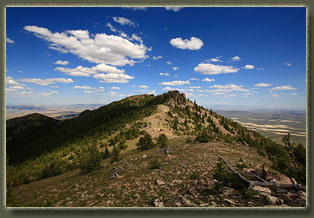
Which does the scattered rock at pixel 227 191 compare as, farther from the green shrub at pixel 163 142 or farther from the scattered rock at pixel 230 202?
the green shrub at pixel 163 142

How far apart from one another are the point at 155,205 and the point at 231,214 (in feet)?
9.05

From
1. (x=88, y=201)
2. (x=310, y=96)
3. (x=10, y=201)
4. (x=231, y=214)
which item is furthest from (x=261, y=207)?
(x=10, y=201)

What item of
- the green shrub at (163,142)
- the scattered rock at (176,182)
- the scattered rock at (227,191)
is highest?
the scattered rock at (227,191)

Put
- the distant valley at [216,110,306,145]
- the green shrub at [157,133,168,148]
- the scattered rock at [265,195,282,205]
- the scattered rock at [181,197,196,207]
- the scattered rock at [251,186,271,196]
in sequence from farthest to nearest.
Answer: the green shrub at [157,133,168,148] → the distant valley at [216,110,306,145] → the scattered rock at [181,197,196,207] → the scattered rock at [251,186,271,196] → the scattered rock at [265,195,282,205]

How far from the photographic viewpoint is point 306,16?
20.6 ft

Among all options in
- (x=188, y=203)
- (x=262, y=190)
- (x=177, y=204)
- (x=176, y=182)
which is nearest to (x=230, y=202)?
(x=262, y=190)

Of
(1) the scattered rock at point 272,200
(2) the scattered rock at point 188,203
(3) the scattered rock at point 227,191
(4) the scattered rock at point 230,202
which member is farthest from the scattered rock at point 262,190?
(2) the scattered rock at point 188,203

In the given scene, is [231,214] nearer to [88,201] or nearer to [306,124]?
[306,124]

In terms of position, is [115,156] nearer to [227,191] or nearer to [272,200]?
[227,191]

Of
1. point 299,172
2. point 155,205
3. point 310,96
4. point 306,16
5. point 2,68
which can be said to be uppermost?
point 306,16

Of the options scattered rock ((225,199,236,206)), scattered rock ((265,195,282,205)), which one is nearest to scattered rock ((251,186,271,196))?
scattered rock ((265,195,282,205))

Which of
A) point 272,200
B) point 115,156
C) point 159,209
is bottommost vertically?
point 115,156

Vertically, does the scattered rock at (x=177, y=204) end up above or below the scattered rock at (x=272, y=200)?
below

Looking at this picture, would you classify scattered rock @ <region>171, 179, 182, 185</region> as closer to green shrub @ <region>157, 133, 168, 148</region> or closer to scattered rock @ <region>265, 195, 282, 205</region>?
scattered rock @ <region>265, 195, 282, 205</region>
